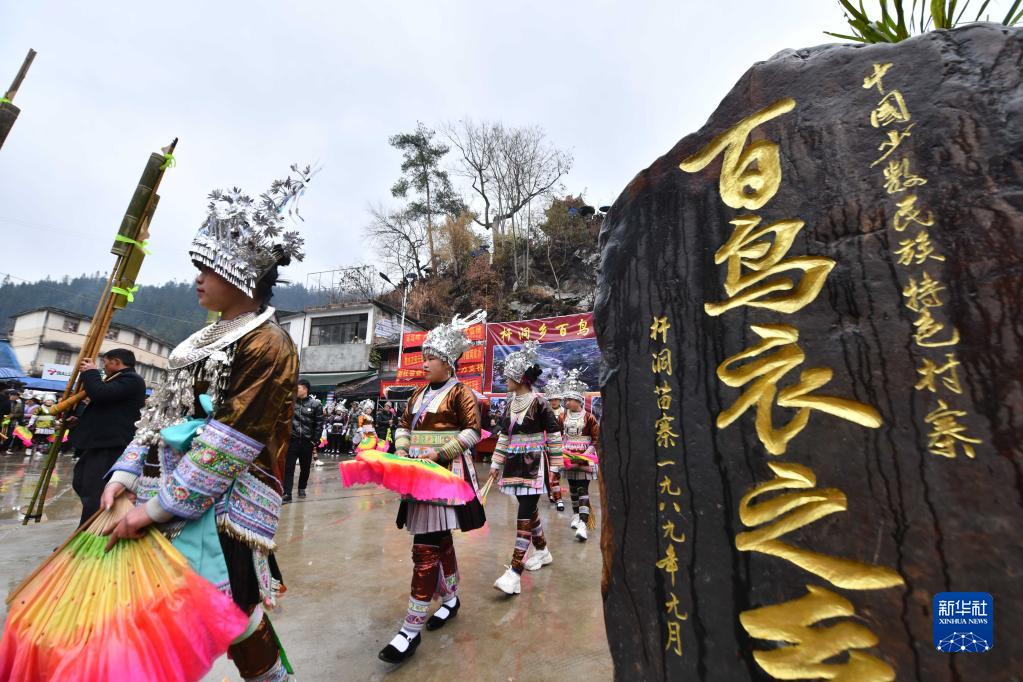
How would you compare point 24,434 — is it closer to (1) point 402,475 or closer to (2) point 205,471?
(1) point 402,475

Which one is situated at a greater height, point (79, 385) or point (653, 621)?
point (79, 385)

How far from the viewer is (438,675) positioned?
2.40 metres

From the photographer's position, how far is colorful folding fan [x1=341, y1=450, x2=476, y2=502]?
2.75m

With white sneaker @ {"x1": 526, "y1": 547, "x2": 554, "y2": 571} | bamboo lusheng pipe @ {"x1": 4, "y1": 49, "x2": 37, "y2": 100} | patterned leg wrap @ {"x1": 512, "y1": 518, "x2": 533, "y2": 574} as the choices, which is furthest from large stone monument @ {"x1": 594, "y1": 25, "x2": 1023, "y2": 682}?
bamboo lusheng pipe @ {"x1": 4, "y1": 49, "x2": 37, "y2": 100}

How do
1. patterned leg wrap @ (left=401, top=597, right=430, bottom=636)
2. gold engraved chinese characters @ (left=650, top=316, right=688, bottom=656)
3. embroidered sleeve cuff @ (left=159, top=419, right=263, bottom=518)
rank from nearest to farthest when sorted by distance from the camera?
1. gold engraved chinese characters @ (left=650, top=316, right=688, bottom=656)
2. embroidered sleeve cuff @ (left=159, top=419, right=263, bottom=518)
3. patterned leg wrap @ (left=401, top=597, right=430, bottom=636)

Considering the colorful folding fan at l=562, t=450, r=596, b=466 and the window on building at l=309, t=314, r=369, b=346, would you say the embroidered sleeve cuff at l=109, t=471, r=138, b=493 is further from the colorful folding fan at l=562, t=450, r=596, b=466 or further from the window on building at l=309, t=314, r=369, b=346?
the window on building at l=309, t=314, r=369, b=346

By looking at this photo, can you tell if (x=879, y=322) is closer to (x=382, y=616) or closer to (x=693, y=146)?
(x=693, y=146)

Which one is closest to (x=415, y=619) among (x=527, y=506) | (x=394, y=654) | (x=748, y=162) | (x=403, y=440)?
(x=394, y=654)

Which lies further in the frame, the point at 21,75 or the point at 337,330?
the point at 337,330

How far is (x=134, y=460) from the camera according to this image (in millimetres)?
1889

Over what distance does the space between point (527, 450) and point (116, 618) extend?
10.4 feet

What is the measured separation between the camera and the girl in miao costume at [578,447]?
5.50m

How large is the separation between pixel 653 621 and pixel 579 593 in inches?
87.6

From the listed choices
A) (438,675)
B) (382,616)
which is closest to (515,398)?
(382,616)
